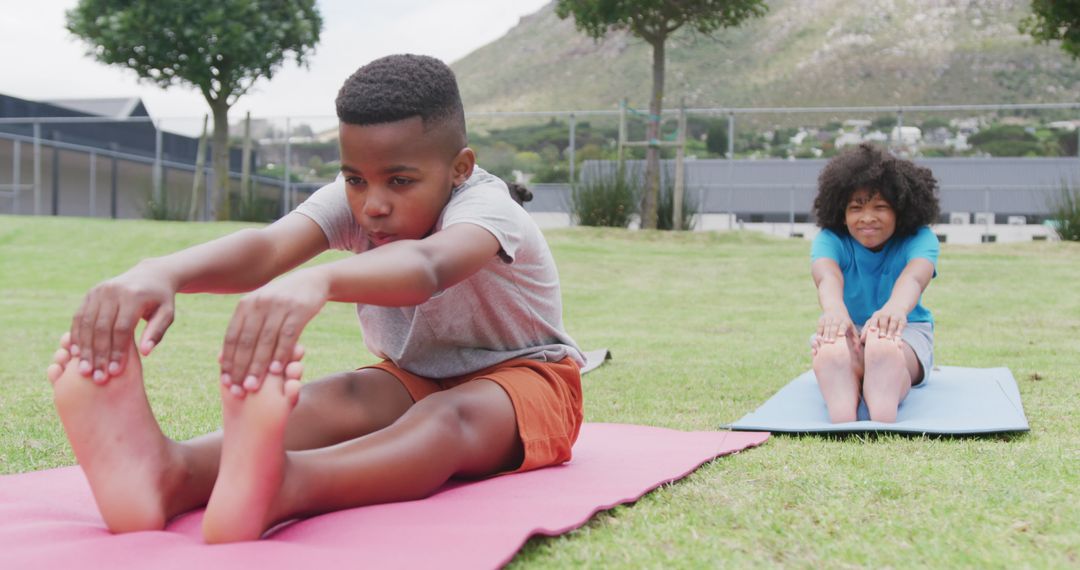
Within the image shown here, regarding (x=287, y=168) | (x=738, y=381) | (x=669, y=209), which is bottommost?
(x=738, y=381)

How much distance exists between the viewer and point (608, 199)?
12.1m

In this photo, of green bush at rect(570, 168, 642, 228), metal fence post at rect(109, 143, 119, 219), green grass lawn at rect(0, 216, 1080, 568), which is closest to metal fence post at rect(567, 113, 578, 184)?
green bush at rect(570, 168, 642, 228)

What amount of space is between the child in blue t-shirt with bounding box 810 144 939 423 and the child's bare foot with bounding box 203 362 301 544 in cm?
211

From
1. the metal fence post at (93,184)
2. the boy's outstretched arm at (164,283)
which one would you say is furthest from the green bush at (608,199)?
the boy's outstretched arm at (164,283)

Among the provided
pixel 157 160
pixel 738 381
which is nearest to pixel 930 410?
pixel 738 381

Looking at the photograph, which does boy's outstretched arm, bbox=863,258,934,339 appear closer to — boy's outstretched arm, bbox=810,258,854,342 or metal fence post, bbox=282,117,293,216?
boy's outstretched arm, bbox=810,258,854,342

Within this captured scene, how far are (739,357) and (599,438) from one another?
2.62m

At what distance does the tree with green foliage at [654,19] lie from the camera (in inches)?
472

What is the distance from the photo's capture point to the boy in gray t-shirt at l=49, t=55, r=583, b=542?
5.13ft

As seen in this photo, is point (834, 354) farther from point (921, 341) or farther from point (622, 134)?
point (622, 134)

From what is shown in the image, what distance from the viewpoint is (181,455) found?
5.81 ft

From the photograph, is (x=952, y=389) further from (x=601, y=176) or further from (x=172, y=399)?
(x=601, y=176)

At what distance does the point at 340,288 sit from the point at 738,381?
3052mm

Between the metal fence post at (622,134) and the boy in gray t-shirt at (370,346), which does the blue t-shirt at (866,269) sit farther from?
the metal fence post at (622,134)
